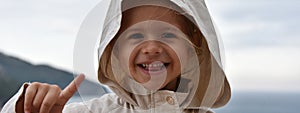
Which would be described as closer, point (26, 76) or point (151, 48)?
point (151, 48)

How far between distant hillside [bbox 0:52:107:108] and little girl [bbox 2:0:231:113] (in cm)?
2

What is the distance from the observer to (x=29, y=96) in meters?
0.46

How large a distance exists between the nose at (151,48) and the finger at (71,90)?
76 millimetres

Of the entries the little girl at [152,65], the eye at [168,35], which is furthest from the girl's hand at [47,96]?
the eye at [168,35]

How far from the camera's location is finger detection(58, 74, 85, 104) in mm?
477

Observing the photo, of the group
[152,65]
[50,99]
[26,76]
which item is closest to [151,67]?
[152,65]

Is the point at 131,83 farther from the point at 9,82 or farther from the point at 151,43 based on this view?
the point at 9,82

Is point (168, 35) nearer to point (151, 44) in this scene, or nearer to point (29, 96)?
point (151, 44)

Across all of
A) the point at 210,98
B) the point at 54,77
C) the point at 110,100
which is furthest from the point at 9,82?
the point at 210,98

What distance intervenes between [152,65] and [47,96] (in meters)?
0.12

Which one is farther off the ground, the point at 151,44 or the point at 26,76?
the point at 151,44

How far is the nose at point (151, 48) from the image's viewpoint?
1.52 feet

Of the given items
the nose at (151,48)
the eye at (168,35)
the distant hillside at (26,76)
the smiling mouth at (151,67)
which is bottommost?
the distant hillside at (26,76)

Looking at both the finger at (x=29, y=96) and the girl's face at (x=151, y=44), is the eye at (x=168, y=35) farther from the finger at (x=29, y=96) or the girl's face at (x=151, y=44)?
the finger at (x=29, y=96)
